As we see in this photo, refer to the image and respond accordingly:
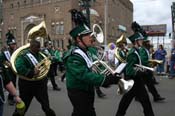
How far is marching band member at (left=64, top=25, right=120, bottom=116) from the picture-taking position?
4.61 m

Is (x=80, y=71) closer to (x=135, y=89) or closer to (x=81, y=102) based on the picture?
(x=81, y=102)

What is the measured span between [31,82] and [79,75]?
2403 mm

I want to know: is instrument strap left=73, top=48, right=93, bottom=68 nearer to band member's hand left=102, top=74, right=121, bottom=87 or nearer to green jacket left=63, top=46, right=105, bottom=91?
green jacket left=63, top=46, right=105, bottom=91

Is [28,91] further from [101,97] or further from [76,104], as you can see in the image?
[101,97]

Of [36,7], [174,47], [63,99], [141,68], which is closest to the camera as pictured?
[141,68]

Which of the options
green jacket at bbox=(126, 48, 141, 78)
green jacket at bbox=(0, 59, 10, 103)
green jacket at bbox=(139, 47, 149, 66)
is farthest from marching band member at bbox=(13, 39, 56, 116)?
green jacket at bbox=(139, 47, 149, 66)

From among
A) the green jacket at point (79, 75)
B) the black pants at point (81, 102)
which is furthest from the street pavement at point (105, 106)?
the green jacket at point (79, 75)

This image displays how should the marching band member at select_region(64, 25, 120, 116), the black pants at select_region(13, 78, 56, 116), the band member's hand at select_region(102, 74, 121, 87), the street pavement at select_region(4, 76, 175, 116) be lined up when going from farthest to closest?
1. the street pavement at select_region(4, 76, 175, 116)
2. the black pants at select_region(13, 78, 56, 116)
3. the marching band member at select_region(64, 25, 120, 116)
4. the band member's hand at select_region(102, 74, 121, 87)

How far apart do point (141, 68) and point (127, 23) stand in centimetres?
8560

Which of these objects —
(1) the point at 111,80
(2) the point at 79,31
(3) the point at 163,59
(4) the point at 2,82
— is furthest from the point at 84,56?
(3) the point at 163,59

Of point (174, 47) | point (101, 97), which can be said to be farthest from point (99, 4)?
point (101, 97)

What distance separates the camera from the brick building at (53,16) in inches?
2414

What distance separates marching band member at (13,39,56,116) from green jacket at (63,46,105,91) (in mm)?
1897

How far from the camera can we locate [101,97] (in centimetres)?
1088
